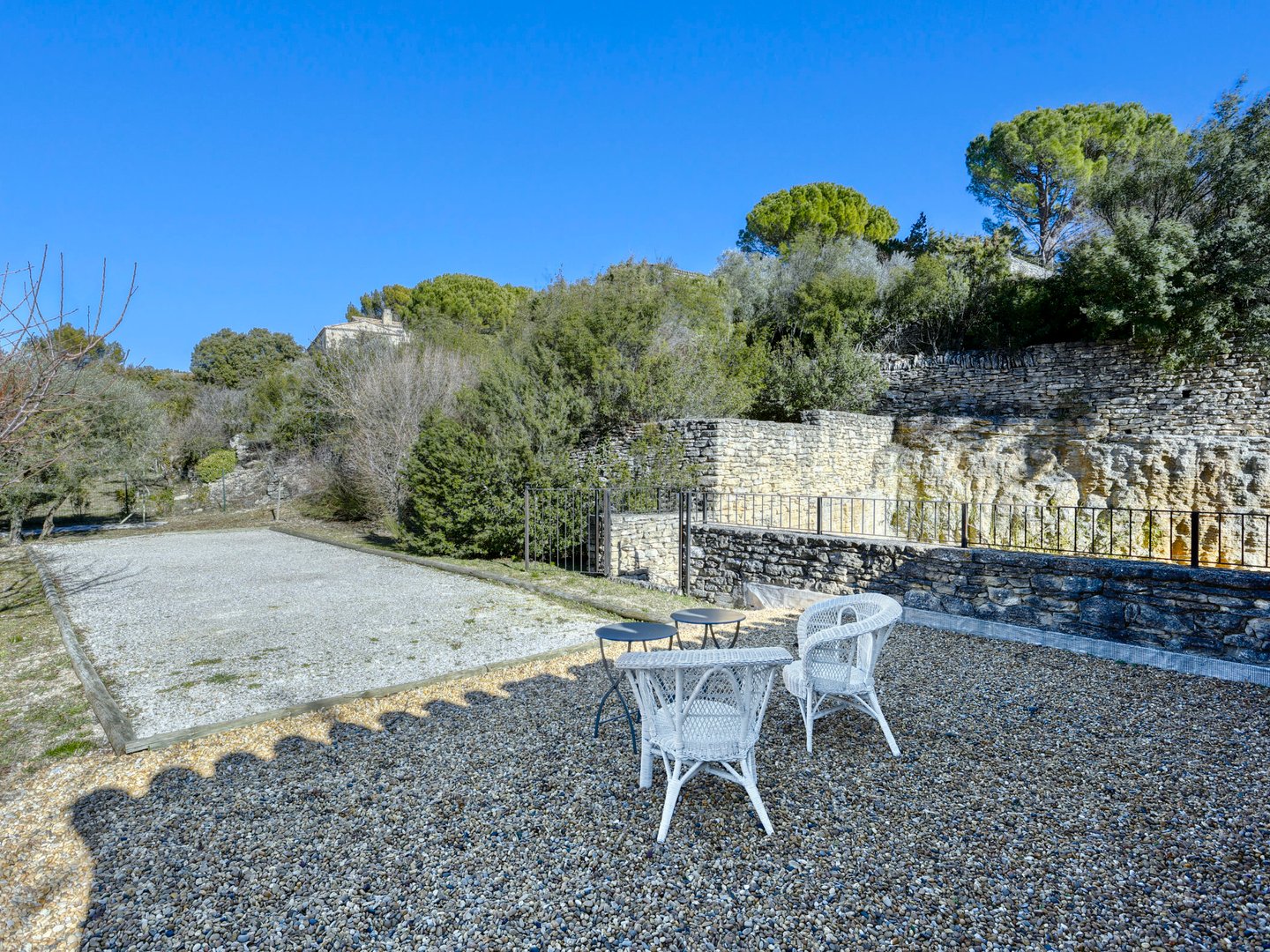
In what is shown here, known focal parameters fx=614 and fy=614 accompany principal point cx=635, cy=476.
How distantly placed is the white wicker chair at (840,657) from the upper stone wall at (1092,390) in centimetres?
1255

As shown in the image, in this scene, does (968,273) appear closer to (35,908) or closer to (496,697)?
(496,697)

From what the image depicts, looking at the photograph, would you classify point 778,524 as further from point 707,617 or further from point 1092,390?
point 707,617

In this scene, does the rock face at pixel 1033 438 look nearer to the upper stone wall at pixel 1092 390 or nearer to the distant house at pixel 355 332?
the upper stone wall at pixel 1092 390

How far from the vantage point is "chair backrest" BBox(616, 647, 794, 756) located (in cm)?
249

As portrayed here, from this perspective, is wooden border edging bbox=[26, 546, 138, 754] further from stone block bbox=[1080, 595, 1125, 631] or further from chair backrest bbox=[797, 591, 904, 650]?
stone block bbox=[1080, 595, 1125, 631]

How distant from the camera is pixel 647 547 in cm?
949

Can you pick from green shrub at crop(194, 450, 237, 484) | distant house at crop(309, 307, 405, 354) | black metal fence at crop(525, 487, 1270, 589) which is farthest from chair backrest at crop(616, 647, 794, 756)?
green shrub at crop(194, 450, 237, 484)

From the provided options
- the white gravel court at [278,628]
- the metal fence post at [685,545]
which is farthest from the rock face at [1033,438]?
the white gravel court at [278,628]

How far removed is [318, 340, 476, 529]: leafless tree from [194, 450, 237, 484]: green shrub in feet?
30.4

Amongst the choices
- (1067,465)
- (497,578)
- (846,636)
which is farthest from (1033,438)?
(846,636)

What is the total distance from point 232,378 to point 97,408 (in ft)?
62.7

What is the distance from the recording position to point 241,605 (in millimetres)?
7180

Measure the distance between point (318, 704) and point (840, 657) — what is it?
10.9ft

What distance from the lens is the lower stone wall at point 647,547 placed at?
360 inches
